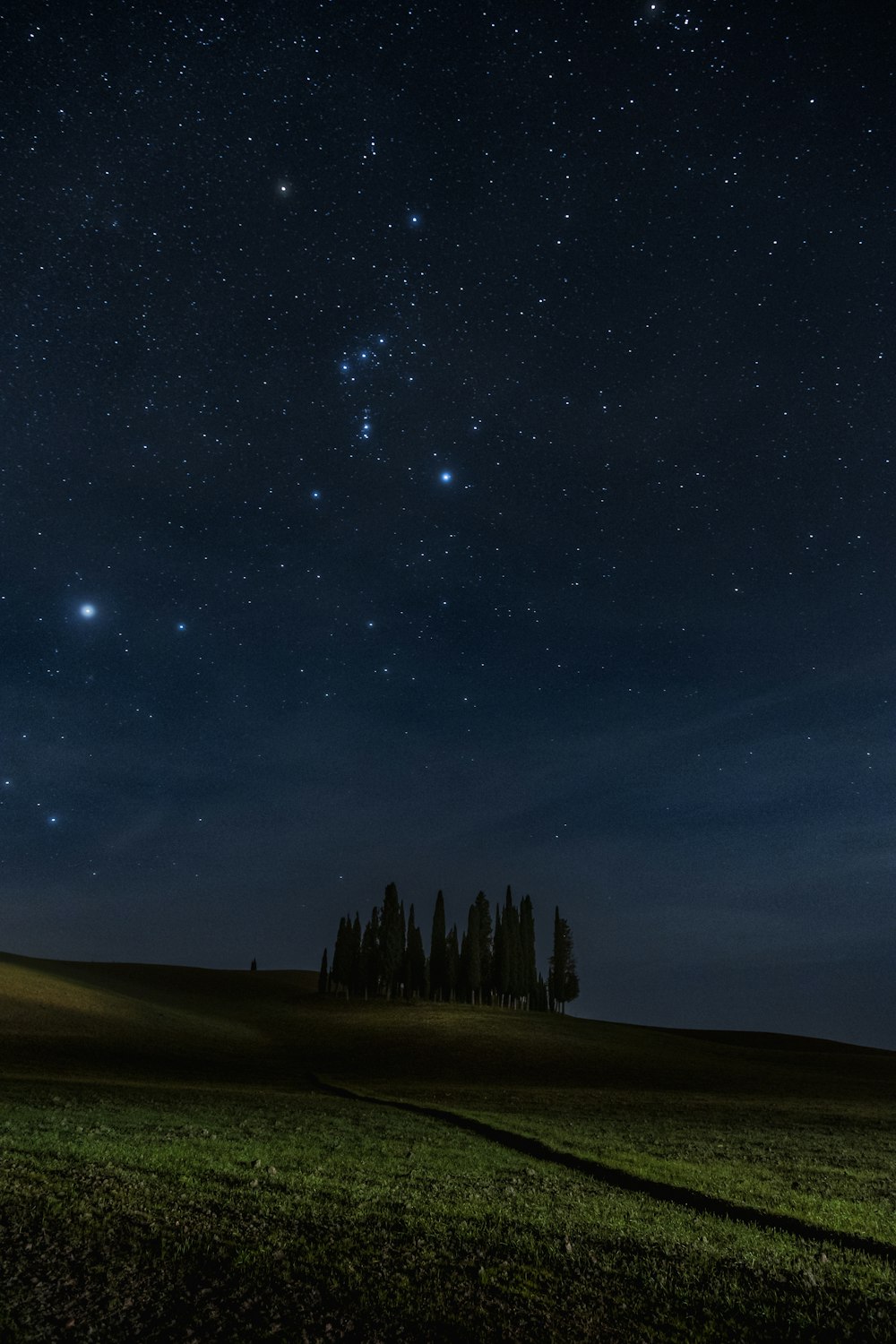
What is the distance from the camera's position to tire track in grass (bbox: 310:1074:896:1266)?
12.8 metres

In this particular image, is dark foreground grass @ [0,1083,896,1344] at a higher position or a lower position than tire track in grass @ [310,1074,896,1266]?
higher

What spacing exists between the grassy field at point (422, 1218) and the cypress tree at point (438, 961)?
6615cm

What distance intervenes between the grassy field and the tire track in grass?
16cm

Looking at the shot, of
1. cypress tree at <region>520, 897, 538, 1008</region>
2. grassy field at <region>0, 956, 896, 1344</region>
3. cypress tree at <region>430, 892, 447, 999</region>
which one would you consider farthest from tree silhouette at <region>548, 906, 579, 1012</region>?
grassy field at <region>0, 956, 896, 1344</region>

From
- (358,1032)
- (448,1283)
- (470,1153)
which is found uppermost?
(448,1283)

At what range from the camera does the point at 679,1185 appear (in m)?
16.7

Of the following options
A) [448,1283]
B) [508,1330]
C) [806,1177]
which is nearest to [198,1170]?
[448,1283]

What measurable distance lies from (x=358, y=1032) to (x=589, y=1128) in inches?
1882

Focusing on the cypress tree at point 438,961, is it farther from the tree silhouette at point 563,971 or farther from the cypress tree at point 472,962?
the tree silhouette at point 563,971

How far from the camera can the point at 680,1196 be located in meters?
16.0

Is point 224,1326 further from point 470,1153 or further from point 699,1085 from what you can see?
point 699,1085

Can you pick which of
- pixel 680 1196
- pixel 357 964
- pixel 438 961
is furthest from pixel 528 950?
pixel 680 1196

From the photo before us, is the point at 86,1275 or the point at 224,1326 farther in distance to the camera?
the point at 86,1275

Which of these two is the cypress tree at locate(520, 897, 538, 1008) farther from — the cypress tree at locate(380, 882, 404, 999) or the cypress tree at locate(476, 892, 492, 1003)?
the cypress tree at locate(380, 882, 404, 999)
